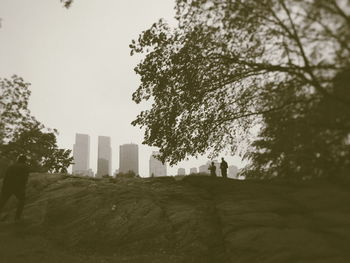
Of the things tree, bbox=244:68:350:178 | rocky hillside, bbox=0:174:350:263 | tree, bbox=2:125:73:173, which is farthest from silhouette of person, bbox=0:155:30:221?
tree, bbox=2:125:73:173

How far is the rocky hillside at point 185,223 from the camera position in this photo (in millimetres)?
7551

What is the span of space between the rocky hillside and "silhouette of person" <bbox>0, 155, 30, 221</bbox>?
25.7 inches

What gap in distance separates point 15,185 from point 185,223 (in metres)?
5.62

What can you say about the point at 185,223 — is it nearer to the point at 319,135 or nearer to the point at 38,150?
the point at 319,135

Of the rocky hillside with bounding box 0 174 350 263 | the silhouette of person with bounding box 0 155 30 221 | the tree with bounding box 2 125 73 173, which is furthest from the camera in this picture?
the tree with bounding box 2 125 73 173

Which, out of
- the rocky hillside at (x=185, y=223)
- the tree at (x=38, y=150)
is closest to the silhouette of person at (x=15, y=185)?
the rocky hillside at (x=185, y=223)

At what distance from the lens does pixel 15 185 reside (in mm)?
10367

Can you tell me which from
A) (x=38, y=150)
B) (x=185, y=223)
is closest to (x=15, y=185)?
(x=185, y=223)

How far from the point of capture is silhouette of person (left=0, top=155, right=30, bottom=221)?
1030 cm

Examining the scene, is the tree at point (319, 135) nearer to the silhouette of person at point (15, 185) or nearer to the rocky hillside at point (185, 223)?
the rocky hillside at point (185, 223)

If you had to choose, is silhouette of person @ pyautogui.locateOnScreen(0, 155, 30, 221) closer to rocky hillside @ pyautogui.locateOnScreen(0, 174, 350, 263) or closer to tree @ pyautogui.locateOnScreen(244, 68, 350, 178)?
rocky hillside @ pyautogui.locateOnScreen(0, 174, 350, 263)

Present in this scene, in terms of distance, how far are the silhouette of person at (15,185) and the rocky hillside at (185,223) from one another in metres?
0.65

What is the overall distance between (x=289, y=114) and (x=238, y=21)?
12.9 ft

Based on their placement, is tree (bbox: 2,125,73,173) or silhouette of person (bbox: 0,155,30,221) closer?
silhouette of person (bbox: 0,155,30,221)
